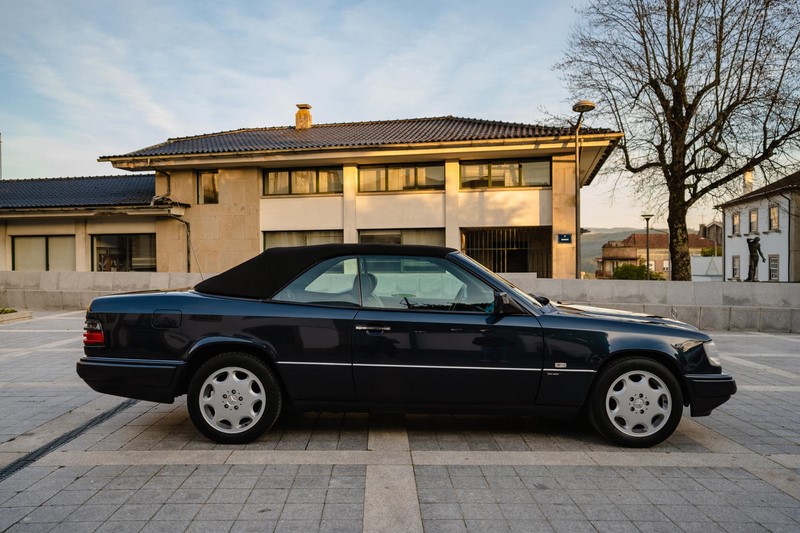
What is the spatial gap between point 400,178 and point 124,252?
12.6m

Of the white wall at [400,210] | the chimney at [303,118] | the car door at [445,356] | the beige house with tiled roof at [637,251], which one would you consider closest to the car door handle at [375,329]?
the car door at [445,356]

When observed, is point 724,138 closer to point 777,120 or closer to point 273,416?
point 777,120

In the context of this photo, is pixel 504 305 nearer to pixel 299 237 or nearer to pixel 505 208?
pixel 505 208

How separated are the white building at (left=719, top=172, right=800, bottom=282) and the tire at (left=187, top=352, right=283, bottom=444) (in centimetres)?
3633

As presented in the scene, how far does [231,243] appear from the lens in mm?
21500

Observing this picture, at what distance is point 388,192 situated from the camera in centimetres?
2038

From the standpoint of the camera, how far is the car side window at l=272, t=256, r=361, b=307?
13.3 feet

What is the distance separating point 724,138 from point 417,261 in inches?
753

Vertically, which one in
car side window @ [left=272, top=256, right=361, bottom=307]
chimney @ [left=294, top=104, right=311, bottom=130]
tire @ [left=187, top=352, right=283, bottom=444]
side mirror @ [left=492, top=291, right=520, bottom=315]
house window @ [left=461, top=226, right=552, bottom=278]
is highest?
chimney @ [left=294, top=104, right=311, bottom=130]

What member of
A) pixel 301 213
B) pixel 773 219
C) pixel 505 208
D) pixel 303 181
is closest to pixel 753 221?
pixel 773 219

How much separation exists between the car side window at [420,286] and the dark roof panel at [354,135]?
50.6ft

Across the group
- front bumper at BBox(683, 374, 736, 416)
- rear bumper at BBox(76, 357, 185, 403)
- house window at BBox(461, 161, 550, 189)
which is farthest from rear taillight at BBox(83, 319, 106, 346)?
house window at BBox(461, 161, 550, 189)

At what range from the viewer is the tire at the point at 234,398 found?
3.93 m

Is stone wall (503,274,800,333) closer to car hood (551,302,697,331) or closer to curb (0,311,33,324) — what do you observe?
car hood (551,302,697,331)
